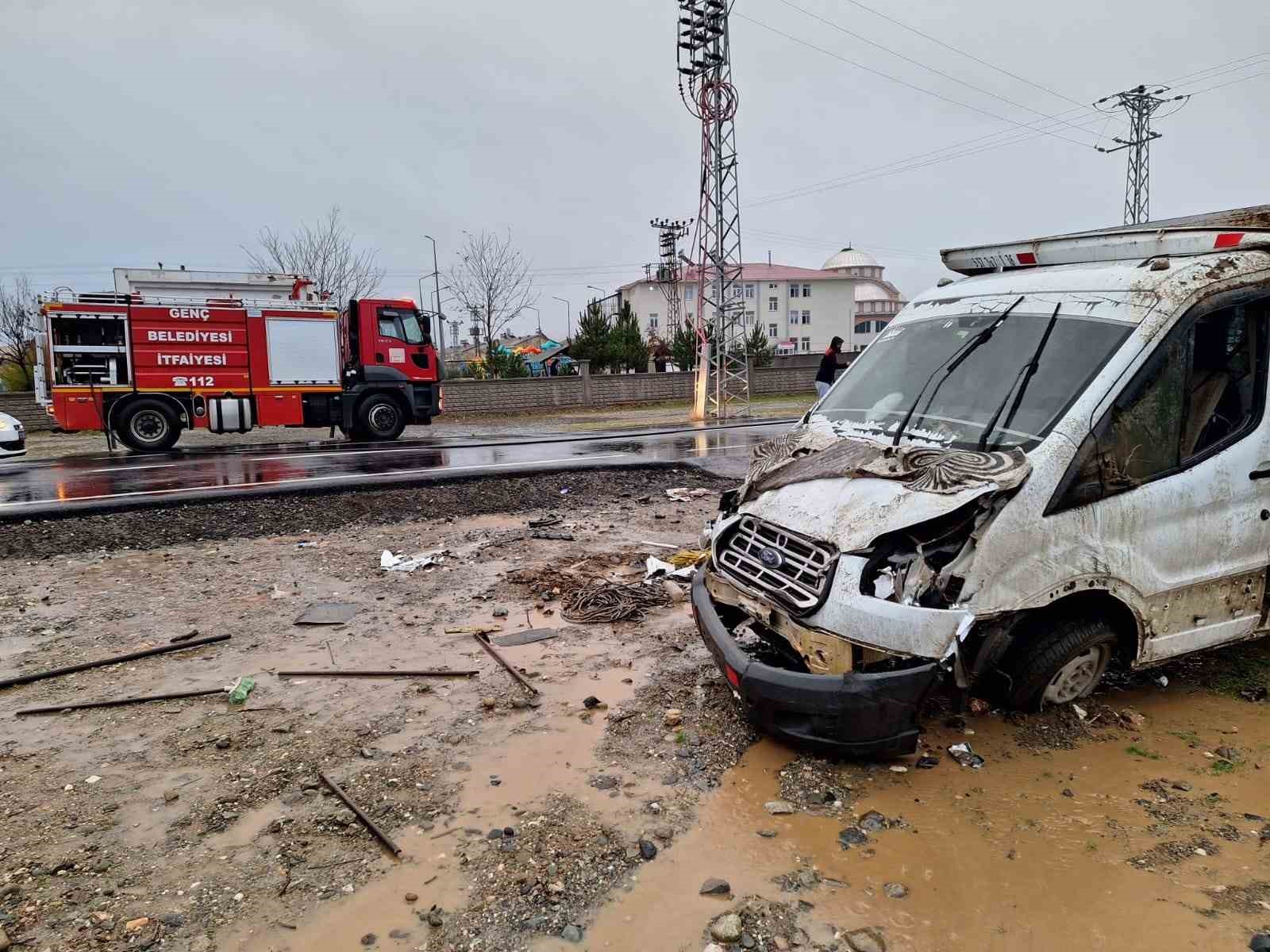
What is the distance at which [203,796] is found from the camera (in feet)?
10.8

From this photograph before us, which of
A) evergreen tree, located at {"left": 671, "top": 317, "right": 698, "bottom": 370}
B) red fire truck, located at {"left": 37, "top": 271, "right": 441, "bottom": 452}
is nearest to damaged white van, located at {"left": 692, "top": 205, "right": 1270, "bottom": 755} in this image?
red fire truck, located at {"left": 37, "top": 271, "right": 441, "bottom": 452}

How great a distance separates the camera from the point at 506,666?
4570 millimetres

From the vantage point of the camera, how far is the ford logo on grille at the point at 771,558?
3512mm

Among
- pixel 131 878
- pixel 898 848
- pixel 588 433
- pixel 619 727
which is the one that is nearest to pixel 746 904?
pixel 898 848

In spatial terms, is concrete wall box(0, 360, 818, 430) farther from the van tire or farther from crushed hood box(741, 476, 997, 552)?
the van tire

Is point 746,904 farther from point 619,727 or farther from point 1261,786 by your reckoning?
point 1261,786

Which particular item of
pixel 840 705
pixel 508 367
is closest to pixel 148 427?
pixel 840 705

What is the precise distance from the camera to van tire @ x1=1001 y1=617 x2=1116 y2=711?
3.53 m

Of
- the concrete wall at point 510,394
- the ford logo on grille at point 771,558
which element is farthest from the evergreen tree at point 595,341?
the ford logo on grille at point 771,558

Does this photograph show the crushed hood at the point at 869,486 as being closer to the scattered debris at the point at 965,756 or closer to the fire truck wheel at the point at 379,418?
the scattered debris at the point at 965,756

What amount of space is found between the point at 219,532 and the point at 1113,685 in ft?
25.3

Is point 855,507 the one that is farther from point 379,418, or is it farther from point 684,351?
point 684,351

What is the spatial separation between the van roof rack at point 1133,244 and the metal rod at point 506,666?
374 cm

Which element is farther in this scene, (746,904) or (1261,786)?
(1261,786)
